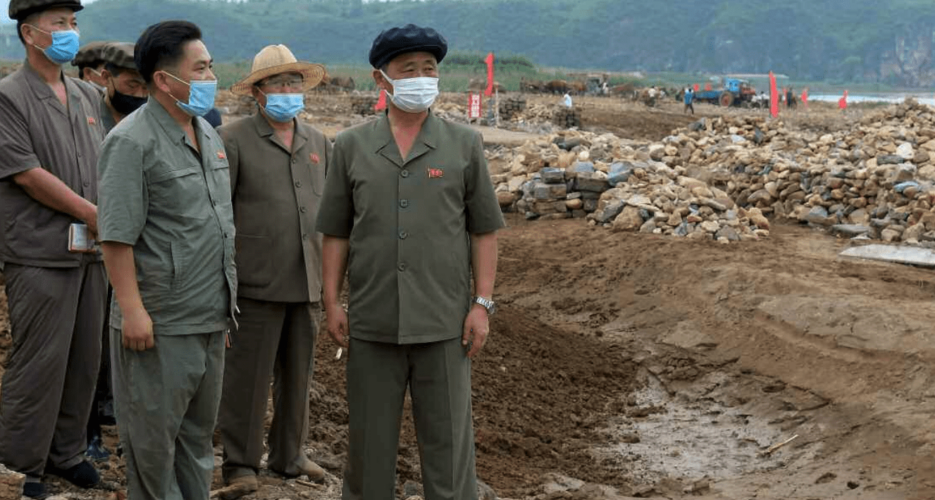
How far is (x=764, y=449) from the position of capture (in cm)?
731

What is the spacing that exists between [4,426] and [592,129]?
1121 inches

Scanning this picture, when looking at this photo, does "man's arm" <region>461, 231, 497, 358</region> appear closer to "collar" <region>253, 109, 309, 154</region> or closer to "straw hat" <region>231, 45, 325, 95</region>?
→ "collar" <region>253, 109, 309, 154</region>

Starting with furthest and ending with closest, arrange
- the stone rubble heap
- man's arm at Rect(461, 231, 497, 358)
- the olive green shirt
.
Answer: the stone rubble heap
the olive green shirt
man's arm at Rect(461, 231, 497, 358)

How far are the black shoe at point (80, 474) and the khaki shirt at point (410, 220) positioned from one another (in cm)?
133

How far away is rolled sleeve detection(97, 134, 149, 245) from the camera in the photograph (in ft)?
11.9

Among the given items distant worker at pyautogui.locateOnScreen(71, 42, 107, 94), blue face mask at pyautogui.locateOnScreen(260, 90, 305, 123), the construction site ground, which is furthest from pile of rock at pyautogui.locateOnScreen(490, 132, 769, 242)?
blue face mask at pyautogui.locateOnScreen(260, 90, 305, 123)

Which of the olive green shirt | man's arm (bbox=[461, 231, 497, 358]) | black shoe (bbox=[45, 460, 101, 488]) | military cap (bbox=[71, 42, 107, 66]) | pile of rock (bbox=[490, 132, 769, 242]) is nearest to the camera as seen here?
man's arm (bbox=[461, 231, 497, 358])

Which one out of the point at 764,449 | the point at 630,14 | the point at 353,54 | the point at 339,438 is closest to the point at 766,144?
the point at 764,449

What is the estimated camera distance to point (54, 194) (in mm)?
4309

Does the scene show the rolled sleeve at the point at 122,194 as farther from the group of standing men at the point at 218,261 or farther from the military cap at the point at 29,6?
the military cap at the point at 29,6

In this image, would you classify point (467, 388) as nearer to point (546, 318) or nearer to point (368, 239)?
point (368, 239)

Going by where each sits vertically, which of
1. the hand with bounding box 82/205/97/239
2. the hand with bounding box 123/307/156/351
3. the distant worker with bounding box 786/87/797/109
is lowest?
the distant worker with bounding box 786/87/797/109

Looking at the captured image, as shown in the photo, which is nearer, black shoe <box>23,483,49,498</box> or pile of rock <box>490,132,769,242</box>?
black shoe <box>23,483,49,498</box>

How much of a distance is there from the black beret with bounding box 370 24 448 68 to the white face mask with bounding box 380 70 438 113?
Answer: 0.10 m
